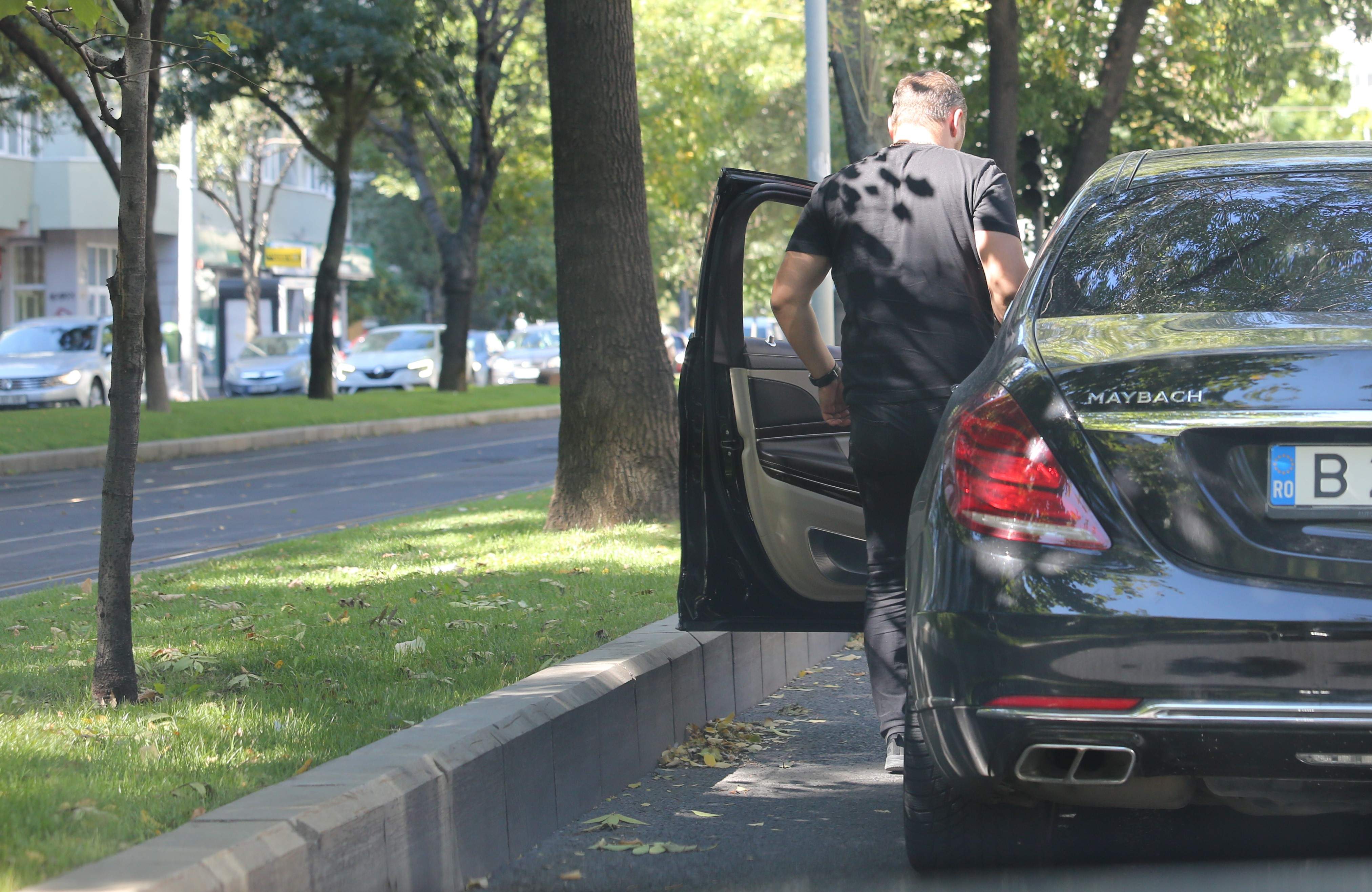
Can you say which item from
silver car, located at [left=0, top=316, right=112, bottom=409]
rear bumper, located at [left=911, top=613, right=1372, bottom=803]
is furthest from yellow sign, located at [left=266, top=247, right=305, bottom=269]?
rear bumper, located at [left=911, top=613, right=1372, bottom=803]

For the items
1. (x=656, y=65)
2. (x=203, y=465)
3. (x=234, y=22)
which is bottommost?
(x=203, y=465)

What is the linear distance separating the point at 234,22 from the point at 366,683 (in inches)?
721

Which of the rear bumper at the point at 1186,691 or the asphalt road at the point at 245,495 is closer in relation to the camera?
the rear bumper at the point at 1186,691

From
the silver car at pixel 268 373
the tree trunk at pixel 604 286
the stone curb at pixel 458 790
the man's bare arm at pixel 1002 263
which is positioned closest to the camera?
the stone curb at pixel 458 790

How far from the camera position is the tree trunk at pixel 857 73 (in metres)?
17.5

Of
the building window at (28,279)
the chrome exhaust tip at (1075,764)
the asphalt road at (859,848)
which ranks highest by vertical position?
the building window at (28,279)

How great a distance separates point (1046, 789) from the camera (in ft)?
10.3

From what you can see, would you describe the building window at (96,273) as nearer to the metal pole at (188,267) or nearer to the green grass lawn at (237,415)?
the metal pole at (188,267)

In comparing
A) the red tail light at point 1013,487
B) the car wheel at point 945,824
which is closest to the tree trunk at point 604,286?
the car wheel at point 945,824

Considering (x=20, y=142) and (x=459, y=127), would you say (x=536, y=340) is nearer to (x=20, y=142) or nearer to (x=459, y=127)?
(x=459, y=127)

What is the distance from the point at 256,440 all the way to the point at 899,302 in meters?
18.2

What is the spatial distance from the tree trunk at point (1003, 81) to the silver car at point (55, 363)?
636 inches

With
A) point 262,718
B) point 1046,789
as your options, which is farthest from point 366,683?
point 1046,789

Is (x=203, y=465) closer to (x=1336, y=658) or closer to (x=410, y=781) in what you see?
(x=410, y=781)
